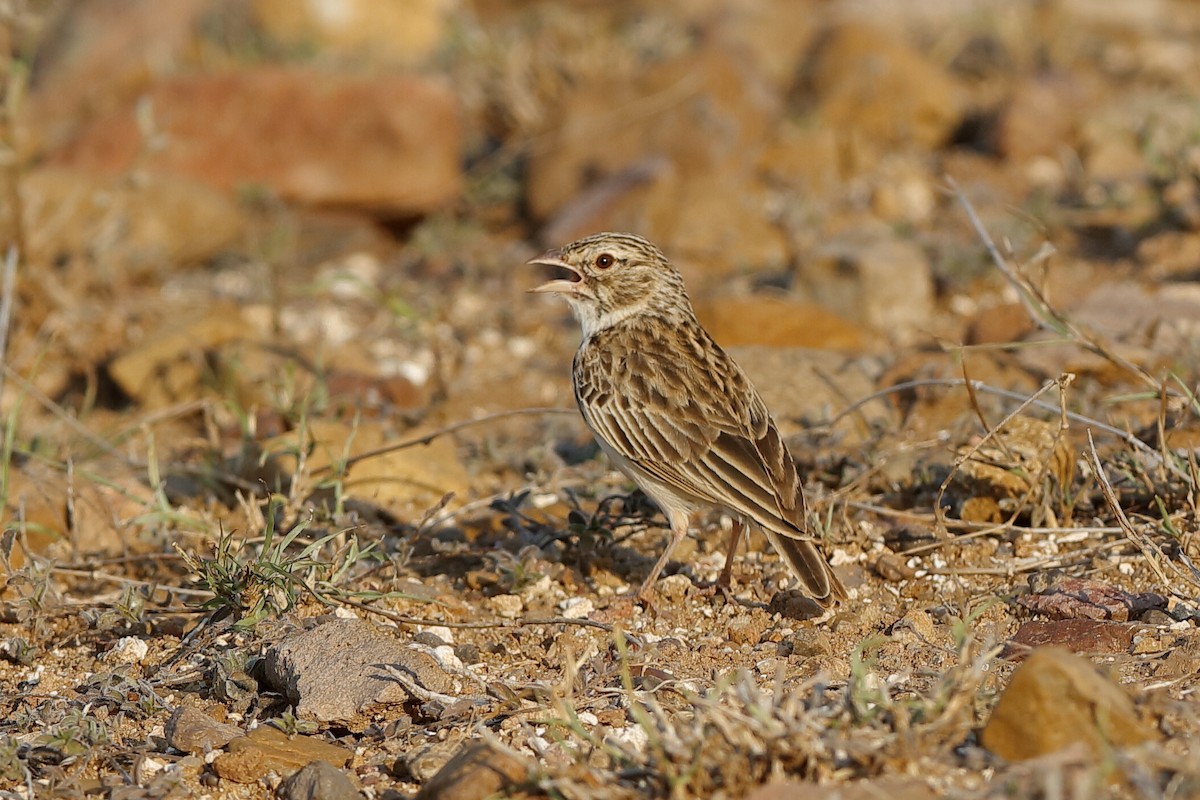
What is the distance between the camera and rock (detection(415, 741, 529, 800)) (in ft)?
12.5

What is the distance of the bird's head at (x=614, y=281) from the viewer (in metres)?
6.14

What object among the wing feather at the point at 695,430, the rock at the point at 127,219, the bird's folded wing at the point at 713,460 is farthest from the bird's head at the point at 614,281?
the rock at the point at 127,219

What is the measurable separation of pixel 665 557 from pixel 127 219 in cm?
507

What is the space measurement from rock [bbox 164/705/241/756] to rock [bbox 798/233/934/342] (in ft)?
15.4

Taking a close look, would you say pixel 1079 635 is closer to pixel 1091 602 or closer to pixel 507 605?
pixel 1091 602

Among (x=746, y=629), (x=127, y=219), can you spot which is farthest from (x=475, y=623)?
(x=127, y=219)

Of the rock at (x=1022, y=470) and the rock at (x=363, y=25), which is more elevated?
the rock at (x=363, y=25)

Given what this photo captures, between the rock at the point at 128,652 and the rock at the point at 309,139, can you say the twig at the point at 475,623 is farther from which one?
the rock at the point at 309,139

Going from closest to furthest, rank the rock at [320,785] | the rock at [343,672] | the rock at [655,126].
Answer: the rock at [320,785], the rock at [343,672], the rock at [655,126]

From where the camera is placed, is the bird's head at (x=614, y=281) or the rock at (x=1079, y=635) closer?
the rock at (x=1079, y=635)

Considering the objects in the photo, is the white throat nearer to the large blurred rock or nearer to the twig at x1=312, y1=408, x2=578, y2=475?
the twig at x1=312, y1=408, x2=578, y2=475

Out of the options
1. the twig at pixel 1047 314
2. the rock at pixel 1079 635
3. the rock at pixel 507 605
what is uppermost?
the twig at pixel 1047 314

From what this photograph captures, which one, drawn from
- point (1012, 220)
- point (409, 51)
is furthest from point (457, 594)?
point (409, 51)

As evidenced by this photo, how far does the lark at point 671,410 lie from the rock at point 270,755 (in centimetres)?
140
